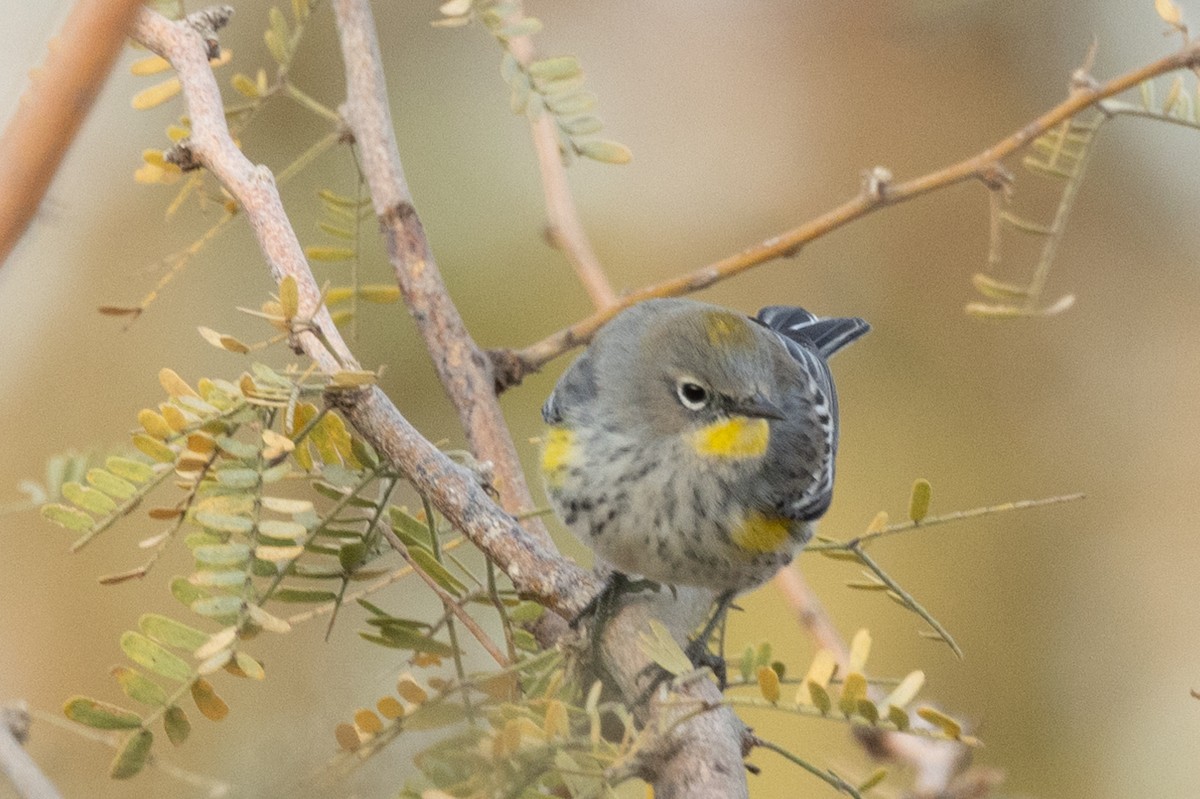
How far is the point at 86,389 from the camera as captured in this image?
10.1 feet

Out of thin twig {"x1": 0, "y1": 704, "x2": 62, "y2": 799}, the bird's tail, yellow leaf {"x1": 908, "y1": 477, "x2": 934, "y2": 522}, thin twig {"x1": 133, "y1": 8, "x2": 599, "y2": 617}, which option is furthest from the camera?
the bird's tail

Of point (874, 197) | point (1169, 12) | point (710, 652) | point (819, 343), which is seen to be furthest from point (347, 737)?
point (819, 343)

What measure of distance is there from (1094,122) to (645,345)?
80 centimetres

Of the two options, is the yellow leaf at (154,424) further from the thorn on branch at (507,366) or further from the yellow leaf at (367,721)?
the thorn on branch at (507,366)

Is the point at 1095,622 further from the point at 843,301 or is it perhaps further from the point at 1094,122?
the point at 1094,122

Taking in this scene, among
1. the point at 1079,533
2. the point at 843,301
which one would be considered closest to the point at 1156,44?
the point at 843,301

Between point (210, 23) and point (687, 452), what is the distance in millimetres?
961

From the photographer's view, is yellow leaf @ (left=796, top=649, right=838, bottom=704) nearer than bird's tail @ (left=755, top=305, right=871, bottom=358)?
Yes

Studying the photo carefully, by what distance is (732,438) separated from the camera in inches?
79.1

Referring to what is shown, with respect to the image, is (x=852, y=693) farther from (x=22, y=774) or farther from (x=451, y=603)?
(x=22, y=774)

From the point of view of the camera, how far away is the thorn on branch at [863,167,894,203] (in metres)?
1.76

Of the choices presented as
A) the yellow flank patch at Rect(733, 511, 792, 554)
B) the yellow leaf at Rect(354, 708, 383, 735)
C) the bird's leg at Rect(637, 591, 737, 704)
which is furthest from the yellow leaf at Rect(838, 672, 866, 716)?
the yellow flank patch at Rect(733, 511, 792, 554)

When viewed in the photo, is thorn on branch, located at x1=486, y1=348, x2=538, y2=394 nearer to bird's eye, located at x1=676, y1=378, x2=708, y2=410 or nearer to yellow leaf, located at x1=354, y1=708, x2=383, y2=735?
bird's eye, located at x1=676, y1=378, x2=708, y2=410

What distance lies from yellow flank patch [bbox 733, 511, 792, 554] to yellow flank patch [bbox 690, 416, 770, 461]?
128 millimetres
